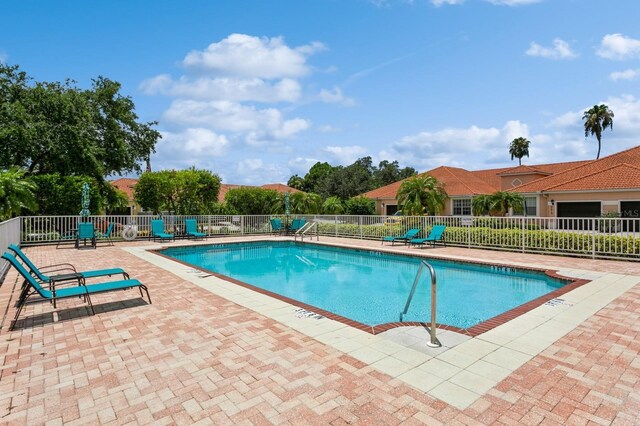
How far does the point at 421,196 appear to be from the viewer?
760 inches

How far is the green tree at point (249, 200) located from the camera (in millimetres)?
25422

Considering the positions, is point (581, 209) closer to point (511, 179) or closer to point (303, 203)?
point (511, 179)

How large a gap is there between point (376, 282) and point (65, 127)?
797 inches

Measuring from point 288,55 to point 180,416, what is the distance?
13.2m

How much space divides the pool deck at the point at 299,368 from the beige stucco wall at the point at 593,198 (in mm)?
19087

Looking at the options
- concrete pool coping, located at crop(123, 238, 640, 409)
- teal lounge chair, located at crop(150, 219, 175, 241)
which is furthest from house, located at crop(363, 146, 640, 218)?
concrete pool coping, located at crop(123, 238, 640, 409)

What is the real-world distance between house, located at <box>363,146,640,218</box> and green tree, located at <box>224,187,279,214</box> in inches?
419

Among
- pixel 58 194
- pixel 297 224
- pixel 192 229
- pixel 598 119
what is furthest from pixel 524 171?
pixel 58 194

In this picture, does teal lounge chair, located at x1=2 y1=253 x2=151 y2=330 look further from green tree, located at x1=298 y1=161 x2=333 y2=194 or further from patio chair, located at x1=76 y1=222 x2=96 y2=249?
green tree, located at x1=298 y1=161 x2=333 y2=194

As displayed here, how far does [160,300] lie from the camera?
6.20 metres

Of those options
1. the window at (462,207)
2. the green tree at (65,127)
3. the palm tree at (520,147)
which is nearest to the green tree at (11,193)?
the green tree at (65,127)

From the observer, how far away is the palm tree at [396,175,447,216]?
19.2 m

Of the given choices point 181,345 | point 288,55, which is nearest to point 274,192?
point 288,55

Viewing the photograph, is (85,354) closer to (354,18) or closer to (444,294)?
(444,294)
